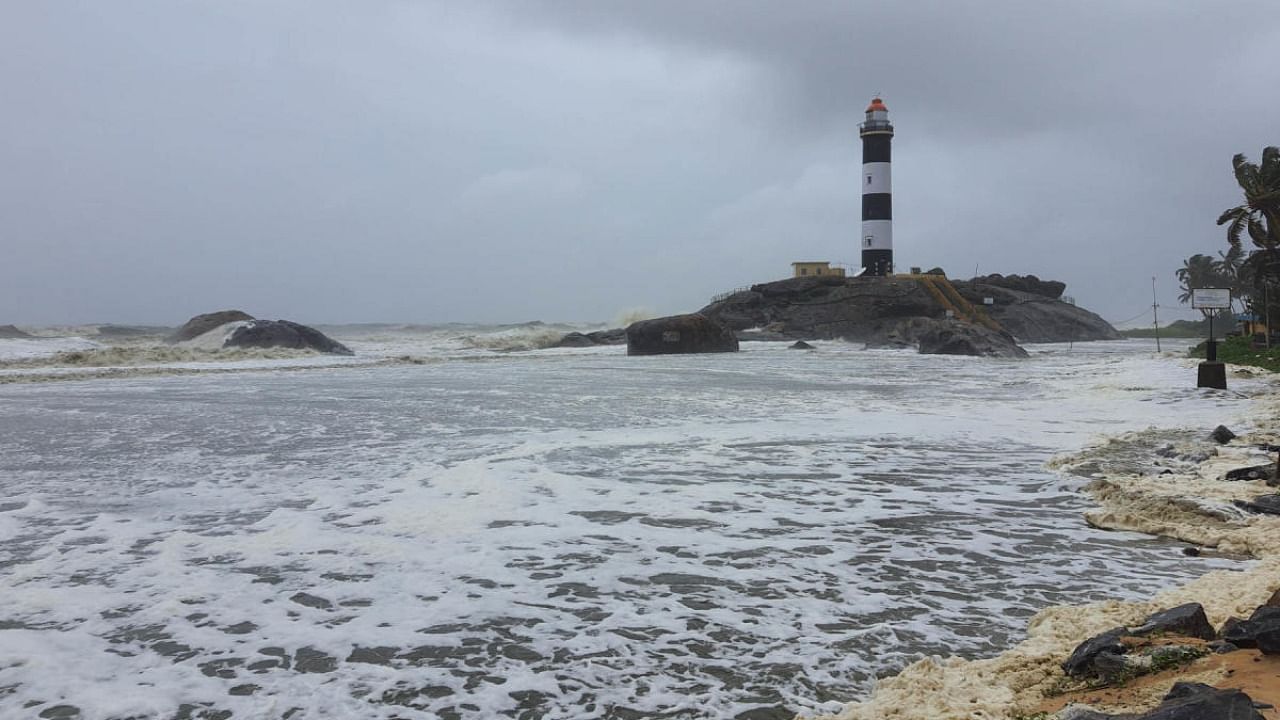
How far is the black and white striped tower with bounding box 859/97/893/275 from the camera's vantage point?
5675cm

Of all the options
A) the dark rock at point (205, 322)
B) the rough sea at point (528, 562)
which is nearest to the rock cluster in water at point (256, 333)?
the dark rock at point (205, 322)

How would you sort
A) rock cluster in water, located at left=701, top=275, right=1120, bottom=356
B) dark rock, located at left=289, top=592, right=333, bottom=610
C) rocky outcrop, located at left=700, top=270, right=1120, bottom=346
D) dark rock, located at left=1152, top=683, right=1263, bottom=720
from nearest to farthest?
dark rock, located at left=1152, top=683, right=1263, bottom=720 → dark rock, located at left=289, top=592, right=333, bottom=610 → rock cluster in water, located at left=701, top=275, right=1120, bottom=356 → rocky outcrop, located at left=700, top=270, right=1120, bottom=346

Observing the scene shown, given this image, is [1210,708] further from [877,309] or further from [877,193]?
[877,193]

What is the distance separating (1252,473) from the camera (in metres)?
6.89

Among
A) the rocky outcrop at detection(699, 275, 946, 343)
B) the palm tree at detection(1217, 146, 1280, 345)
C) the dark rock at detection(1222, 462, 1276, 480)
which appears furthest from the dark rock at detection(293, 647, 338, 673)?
the rocky outcrop at detection(699, 275, 946, 343)

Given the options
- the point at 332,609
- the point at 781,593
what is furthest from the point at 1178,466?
the point at 332,609

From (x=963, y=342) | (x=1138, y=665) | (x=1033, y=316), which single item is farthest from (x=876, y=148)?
(x=1138, y=665)

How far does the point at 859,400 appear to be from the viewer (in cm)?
1527

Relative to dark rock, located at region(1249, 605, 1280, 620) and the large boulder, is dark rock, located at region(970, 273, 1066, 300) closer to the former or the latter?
the large boulder

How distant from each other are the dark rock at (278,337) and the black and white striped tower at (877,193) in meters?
36.6

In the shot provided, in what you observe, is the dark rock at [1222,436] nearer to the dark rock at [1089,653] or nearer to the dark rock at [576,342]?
the dark rock at [1089,653]

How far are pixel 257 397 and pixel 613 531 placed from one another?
42.0 ft

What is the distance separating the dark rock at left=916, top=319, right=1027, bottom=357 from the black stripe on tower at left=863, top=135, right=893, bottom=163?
21138mm

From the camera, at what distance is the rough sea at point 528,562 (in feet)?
11.3
